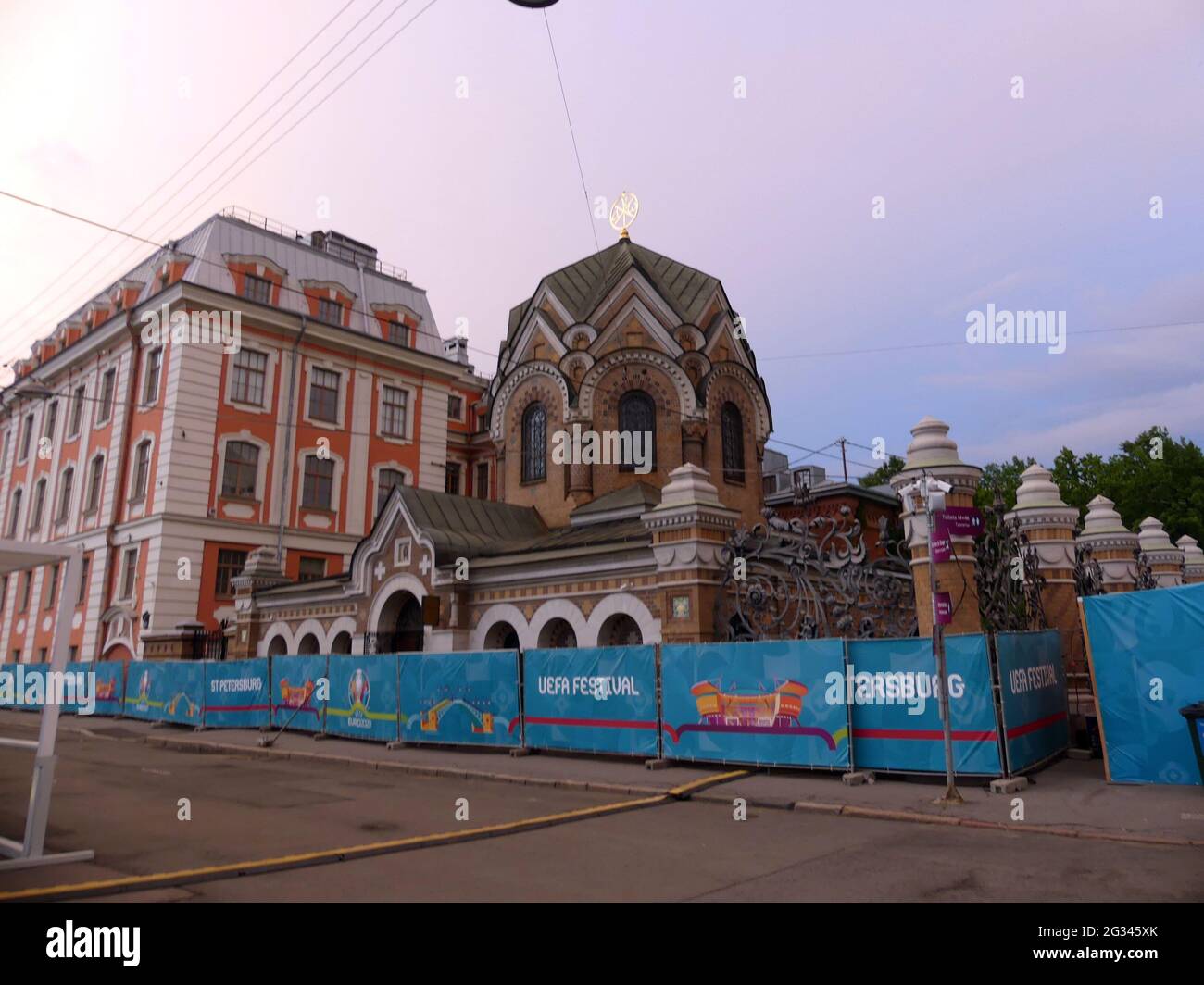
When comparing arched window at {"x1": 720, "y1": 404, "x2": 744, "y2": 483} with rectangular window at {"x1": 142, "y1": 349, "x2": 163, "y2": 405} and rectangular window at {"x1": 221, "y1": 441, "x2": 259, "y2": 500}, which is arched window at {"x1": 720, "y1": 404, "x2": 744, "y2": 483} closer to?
rectangular window at {"x1": 221, "y1": 441, "x2": 259, "y2": 500}

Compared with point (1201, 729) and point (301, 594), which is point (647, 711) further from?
point (301, 594)

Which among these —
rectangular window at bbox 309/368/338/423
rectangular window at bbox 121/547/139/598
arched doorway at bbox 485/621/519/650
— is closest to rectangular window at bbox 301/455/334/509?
rectangular window at bbox 309/368/338/423

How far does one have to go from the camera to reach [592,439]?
24656 mm

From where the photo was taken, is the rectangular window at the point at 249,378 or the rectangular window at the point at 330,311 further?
the rectangular window at the point at 330,311

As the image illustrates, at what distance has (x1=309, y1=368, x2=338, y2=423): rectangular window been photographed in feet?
119

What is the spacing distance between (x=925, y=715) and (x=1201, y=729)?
325 centimetres

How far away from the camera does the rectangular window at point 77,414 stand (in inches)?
1497

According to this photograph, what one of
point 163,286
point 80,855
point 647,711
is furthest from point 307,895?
point 163,286

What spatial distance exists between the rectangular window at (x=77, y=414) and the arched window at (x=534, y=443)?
23410 mm

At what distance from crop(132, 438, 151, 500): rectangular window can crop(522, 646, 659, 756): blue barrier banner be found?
76.9 feet

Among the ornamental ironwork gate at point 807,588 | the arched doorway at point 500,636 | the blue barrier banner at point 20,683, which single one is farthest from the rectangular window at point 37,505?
the ornamental ironwork gate at point 807,588

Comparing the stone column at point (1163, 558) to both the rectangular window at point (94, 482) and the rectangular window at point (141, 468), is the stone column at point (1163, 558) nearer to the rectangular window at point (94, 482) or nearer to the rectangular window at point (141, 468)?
the rectangular window at point (141, 468)
